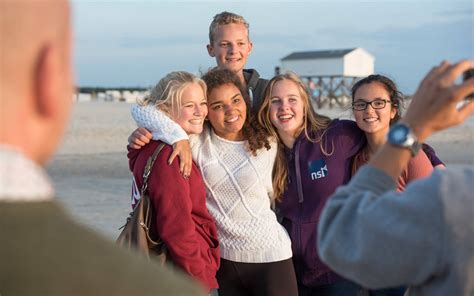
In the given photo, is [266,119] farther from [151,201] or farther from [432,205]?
[432,205]

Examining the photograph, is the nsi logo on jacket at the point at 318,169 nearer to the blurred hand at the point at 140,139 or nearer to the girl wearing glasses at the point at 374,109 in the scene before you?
the girl wearing glasses at the point at 374,109

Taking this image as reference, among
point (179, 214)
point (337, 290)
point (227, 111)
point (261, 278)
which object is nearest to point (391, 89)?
point (227, 111)

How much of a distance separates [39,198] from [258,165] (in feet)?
11.2

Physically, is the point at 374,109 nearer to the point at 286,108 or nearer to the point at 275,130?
the point at 286,108

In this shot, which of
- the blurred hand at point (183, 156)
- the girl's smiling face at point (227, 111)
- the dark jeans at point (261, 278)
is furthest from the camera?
the girl's smiling face at point (227, 111)

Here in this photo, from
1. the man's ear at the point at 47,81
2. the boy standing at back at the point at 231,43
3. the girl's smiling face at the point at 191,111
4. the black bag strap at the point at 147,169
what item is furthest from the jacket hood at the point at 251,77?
the man's ear at the point at 47,81

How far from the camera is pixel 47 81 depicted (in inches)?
45.9

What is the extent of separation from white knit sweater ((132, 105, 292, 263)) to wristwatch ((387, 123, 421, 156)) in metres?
2.52

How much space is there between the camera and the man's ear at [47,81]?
1160 millimetres

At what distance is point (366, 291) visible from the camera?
4305 millimetres

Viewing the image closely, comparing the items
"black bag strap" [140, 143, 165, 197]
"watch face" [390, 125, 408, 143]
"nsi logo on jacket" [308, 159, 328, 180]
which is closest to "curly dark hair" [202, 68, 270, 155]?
"nsi logo on jacket" [308, 159, 328, 180]

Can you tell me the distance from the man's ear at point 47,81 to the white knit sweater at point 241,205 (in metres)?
3.08

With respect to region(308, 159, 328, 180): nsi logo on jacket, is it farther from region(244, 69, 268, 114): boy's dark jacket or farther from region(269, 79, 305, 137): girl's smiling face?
region(244, 69, 268, 114): boy's dark jacket

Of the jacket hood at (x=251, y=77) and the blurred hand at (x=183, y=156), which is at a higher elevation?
the jacket hood at (x=251, y=77)
